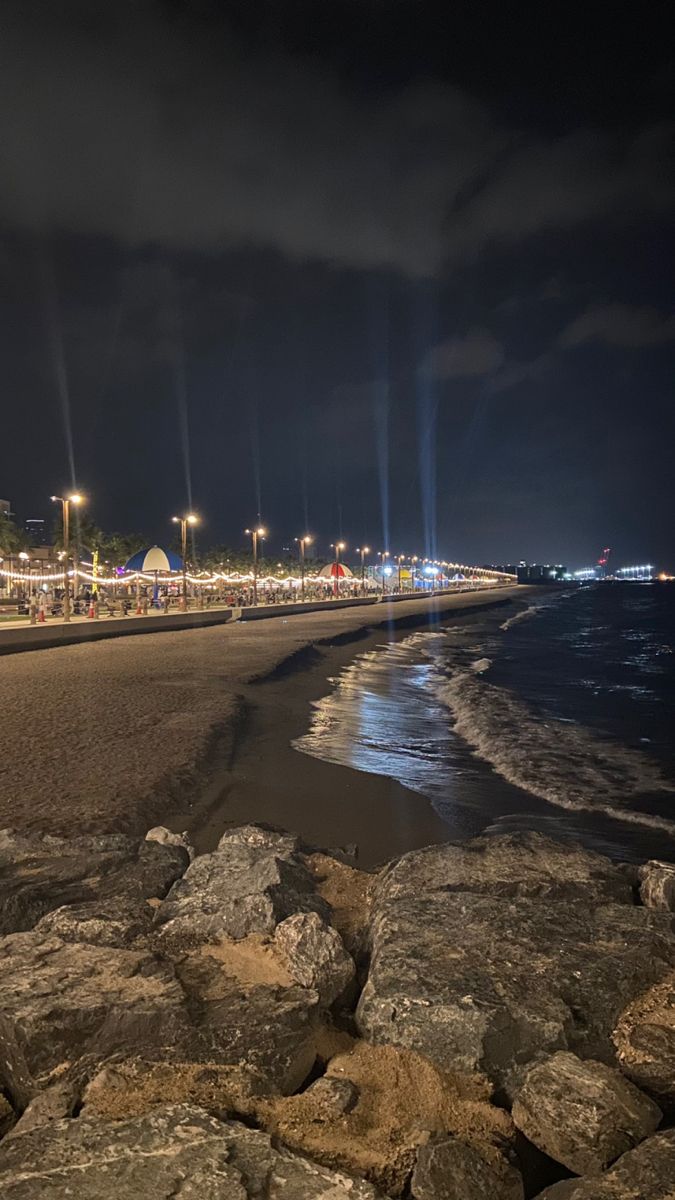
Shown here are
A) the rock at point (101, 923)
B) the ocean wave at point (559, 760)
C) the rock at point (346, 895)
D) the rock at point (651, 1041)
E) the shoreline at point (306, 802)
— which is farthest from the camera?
the ocean wave at point (559, 760)

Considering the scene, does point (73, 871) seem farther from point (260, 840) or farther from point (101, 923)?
point (260, 840)

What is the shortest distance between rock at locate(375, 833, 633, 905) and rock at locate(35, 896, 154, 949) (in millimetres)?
1937

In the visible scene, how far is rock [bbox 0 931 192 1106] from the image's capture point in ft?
11.9

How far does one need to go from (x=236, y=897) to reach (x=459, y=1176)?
2.65m

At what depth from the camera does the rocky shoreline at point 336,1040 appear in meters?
2.87

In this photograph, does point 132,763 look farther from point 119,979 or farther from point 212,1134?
point 212,1134

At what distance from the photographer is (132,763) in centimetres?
1044

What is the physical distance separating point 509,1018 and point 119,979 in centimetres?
230

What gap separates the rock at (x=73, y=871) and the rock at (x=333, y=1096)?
2.63 meters

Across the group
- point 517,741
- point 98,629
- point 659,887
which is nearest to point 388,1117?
point 659,887

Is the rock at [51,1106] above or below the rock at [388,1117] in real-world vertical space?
above

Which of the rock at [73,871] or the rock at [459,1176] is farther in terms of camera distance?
the rock at [73,871]

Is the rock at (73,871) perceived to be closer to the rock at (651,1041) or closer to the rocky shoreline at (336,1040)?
the rocky shoreline at (336,1040)

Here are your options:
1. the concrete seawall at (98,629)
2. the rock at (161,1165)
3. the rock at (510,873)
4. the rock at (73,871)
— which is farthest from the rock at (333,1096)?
the concrete seawall at (98,629)
